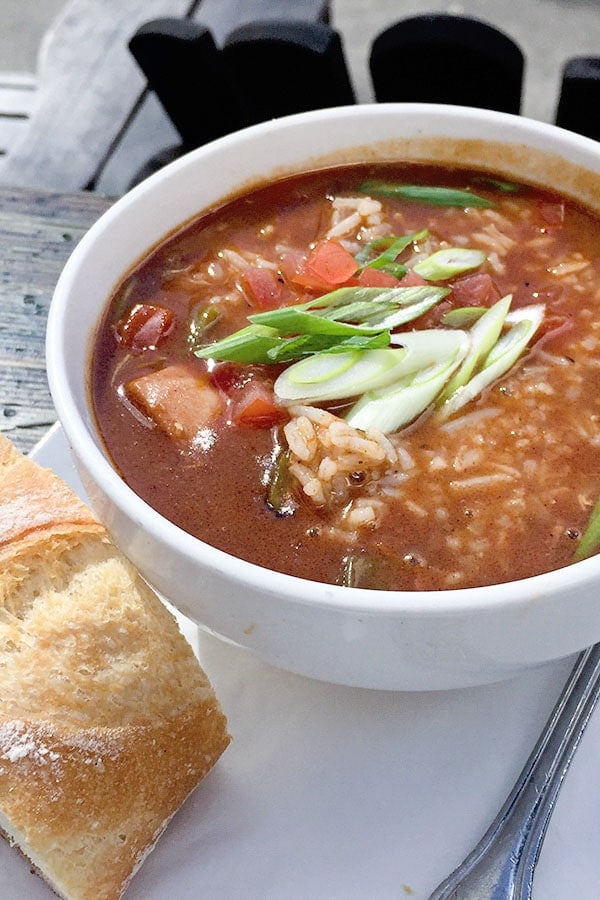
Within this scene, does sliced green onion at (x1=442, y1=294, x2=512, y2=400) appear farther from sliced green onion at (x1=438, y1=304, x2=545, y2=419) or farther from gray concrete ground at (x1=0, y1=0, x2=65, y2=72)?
gray concrete ground at (x1=0, y1=0, x2=65, y2=72)

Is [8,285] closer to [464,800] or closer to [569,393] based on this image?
[569,393]

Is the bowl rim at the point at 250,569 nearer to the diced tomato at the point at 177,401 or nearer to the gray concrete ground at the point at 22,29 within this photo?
the diced tomato at the point at 177,401

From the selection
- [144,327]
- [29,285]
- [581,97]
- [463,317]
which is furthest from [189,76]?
[463,317]

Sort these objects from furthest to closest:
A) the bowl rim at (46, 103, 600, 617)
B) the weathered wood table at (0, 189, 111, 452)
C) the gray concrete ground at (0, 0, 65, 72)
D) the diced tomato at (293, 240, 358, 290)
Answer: the gray concrete ground at (0, 0, 65, 72)
the weathered wood table at (0, 189, 111, 452)
the diced tomato at (293, 240, 358, 290)
the bowl rim at (46, 103, 600, 617)

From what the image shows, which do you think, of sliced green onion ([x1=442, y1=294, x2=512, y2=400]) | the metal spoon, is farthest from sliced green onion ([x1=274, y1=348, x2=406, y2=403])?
the metal spoon

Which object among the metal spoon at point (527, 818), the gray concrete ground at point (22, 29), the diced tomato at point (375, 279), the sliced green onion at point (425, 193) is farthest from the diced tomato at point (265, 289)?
the gray concrete ground at point (22, 29)

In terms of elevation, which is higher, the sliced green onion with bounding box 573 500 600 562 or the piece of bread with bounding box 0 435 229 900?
the sliced green onion with bounding box 573 500 600 562
